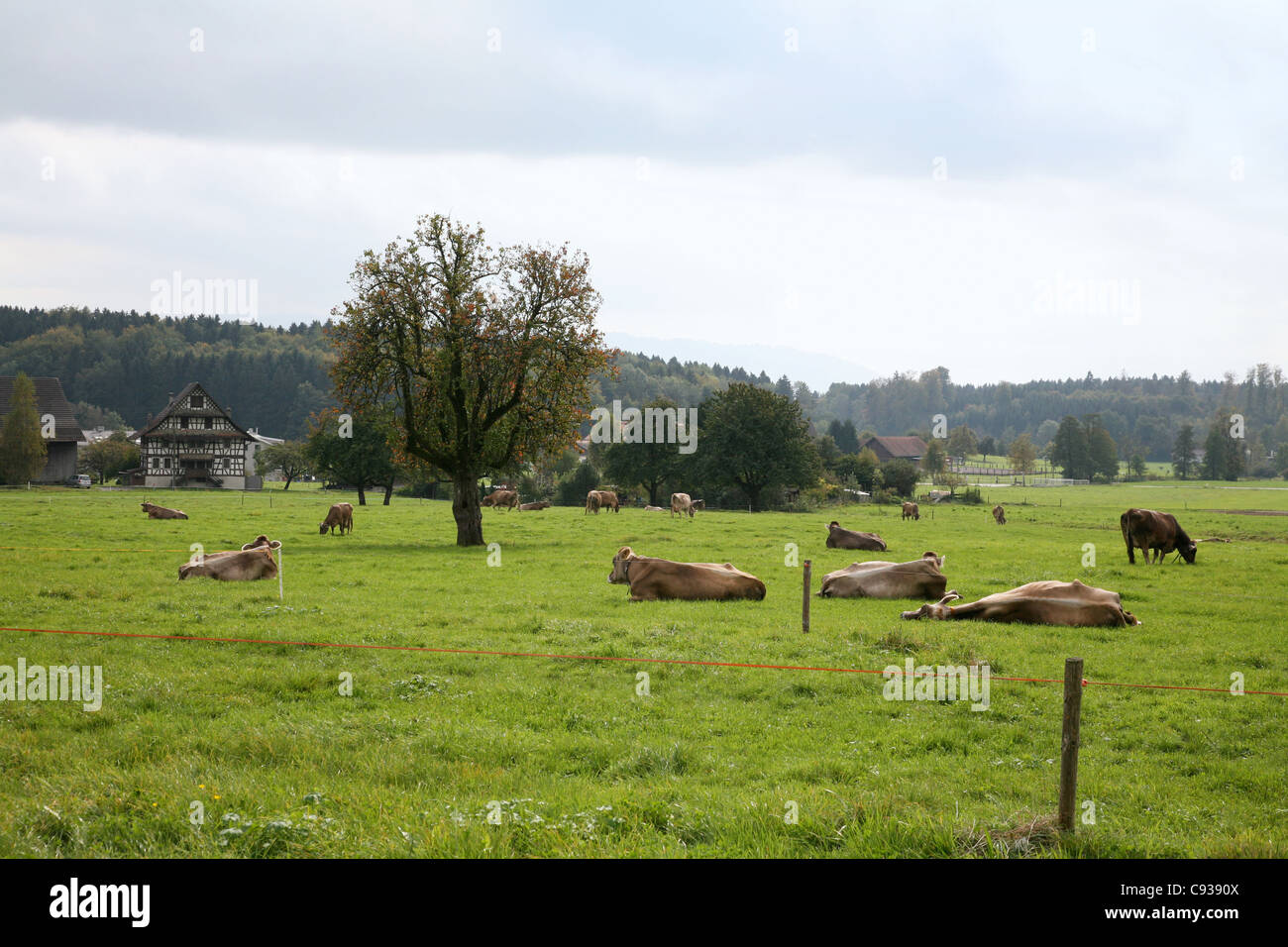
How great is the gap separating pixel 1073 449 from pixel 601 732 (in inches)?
6670

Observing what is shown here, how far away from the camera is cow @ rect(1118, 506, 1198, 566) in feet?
84.5

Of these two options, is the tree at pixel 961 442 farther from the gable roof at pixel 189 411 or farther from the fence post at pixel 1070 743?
the fence post at pixel 1070 743

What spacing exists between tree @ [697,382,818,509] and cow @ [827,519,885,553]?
37.0m

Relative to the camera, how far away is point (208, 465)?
11269 centimetres

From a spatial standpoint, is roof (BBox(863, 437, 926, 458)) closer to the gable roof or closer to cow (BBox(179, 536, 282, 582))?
the gable roof

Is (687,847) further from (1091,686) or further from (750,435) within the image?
(750,435)

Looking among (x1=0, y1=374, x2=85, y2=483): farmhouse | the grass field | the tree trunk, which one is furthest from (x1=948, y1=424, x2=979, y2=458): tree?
the grass field

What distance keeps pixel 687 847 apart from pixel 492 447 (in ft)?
89.6

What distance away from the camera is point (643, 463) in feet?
244

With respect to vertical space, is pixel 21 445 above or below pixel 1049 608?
above

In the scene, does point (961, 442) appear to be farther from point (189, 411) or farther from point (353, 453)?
point (353, 453)

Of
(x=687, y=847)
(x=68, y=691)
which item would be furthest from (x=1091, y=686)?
(x=68, y=691)

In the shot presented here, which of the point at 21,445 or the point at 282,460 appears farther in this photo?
the point at 282,460

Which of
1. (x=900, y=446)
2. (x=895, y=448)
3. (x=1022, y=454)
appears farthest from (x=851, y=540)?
(x=900, y=446)
